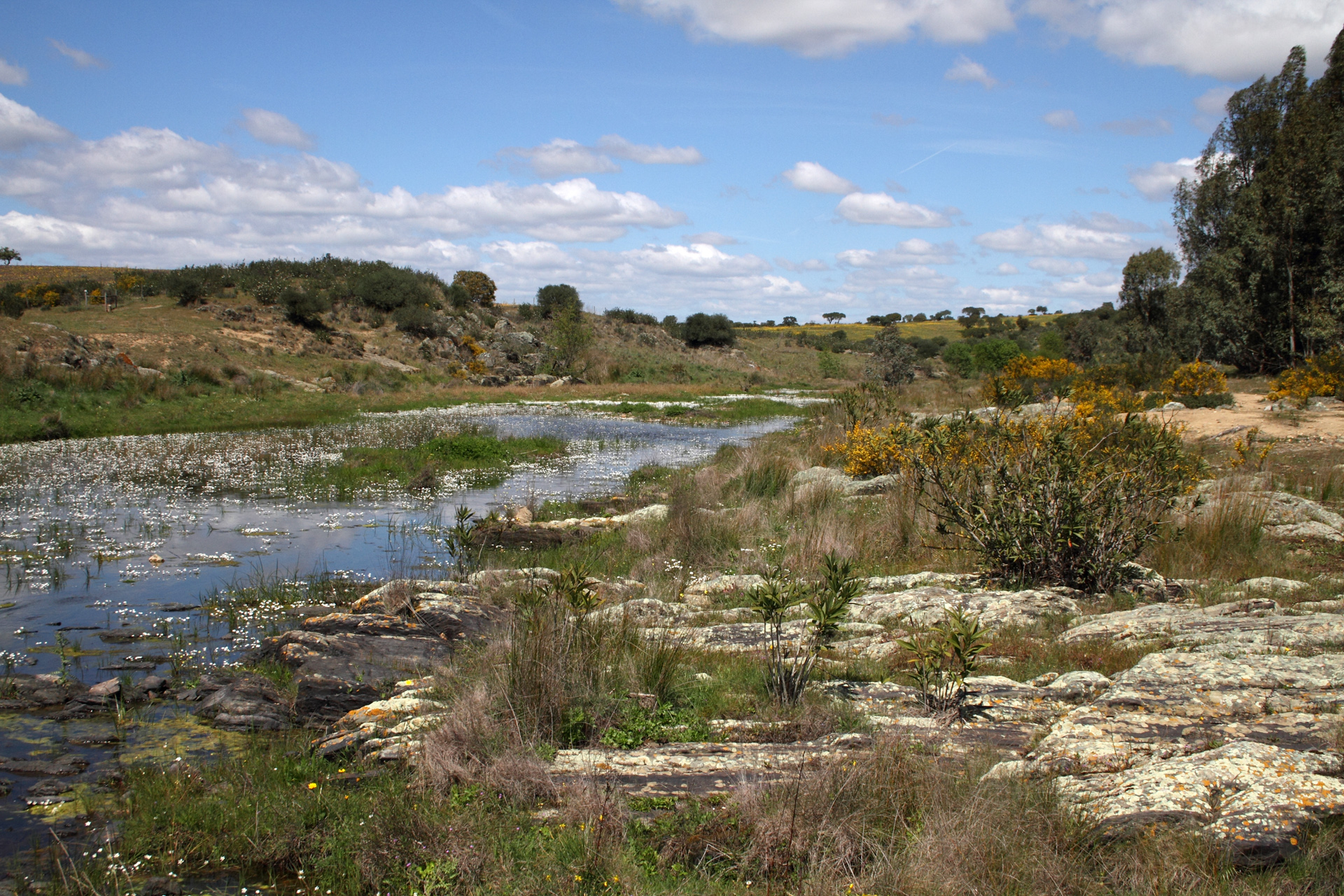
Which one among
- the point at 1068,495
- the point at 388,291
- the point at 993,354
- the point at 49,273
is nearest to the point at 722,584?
the point at 1068,495

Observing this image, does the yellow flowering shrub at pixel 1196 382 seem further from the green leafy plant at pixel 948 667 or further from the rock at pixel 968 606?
the green leafy plant at pixel 948 667

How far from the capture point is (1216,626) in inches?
240

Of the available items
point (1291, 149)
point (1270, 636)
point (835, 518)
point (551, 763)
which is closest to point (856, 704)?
point (551, 763)

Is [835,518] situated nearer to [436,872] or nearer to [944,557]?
[944,557]

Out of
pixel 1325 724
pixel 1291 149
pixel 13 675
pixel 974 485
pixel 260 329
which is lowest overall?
pixel 13 675

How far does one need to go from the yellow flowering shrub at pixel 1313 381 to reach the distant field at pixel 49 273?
79.3m

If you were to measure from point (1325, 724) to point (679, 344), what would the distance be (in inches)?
2918

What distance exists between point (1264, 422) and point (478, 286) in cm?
5921

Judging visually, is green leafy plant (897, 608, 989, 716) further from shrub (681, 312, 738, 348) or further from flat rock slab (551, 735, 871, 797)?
shrub (681, 312, 738, 348)

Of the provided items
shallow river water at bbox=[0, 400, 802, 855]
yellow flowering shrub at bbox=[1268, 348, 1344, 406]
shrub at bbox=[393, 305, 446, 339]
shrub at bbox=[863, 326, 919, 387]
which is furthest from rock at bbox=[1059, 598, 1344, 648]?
shrub at bbox=[393, 305, 446, 339]

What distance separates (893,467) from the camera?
14.9m

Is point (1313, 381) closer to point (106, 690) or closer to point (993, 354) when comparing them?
point (106, 690)

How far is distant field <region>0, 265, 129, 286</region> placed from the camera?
230ft

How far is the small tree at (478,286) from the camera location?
66.9 meters
